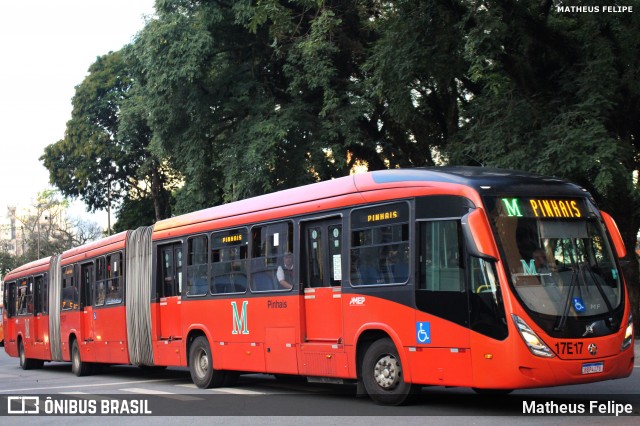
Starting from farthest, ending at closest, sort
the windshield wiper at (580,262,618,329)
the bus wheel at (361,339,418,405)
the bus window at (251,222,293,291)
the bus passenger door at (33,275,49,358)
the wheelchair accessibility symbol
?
the bus passenger door at (33,275,49,358), the bus window at (251,222,293,291), the bus wheel at (361,339,418,405), the wheelchair accessibility symbol, the windshield wiper at (580,262,618,329)

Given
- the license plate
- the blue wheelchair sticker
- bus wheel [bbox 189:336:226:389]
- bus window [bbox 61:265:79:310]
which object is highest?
bus window [bbox 61:265:79:310]

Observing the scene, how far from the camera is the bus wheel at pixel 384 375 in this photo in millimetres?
11430

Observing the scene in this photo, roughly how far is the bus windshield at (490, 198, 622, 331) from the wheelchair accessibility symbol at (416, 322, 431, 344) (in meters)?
1.31

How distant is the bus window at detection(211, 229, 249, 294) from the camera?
15.1 meters

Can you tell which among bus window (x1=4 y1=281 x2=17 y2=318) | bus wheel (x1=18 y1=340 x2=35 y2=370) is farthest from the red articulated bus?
bus window (x1=4 y1=281 x2=17 y2=318)

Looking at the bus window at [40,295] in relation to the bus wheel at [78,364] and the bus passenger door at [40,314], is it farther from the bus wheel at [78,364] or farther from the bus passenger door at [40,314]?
the bus wheel at [78,364]

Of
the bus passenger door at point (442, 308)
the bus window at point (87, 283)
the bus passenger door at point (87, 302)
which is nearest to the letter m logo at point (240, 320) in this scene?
the bus passenger door at point (442, 308)

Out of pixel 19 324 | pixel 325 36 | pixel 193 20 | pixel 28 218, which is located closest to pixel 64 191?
pixel 19 324

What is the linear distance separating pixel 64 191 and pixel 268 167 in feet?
85.8

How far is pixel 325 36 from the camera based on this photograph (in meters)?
23.7

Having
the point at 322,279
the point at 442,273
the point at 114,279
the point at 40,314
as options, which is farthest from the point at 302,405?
the point at 40,314

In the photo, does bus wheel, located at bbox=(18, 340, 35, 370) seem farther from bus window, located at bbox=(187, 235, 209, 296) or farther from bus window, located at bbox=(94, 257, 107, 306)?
bus window, located at bbox=(187, 235, 209, 296)

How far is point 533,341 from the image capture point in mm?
9953

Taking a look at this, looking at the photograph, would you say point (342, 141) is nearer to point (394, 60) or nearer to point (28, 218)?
point (394, 60)
